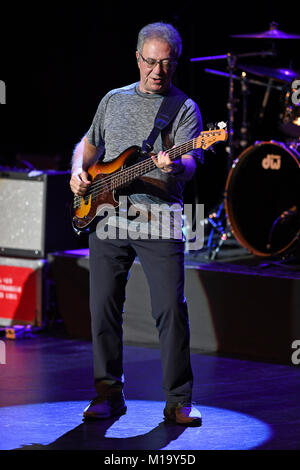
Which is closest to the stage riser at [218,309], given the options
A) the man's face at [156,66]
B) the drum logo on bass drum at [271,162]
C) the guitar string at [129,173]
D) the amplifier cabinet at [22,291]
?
the amplifier cabinet at [22,291]

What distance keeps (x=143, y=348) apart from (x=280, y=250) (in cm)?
126

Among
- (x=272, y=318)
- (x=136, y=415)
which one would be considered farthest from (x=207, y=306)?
(x=136, y=415)

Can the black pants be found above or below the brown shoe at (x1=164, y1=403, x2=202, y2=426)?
above

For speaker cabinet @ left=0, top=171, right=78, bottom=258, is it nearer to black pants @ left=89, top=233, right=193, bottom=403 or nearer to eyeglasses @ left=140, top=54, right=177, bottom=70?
black pants @ left=89, top=233, right=193, bottom=403

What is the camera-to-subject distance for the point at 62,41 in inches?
323

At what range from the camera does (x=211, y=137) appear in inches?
161

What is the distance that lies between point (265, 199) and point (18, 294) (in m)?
2.06

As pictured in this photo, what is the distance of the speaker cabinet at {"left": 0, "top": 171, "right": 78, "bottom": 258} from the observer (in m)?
6.67

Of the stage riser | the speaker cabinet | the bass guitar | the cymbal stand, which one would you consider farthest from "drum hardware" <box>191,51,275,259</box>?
the bass guitar

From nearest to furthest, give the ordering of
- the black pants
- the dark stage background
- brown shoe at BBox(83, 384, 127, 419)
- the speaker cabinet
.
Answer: the black pants
brown shoe at BBox(83, 384, 127, 419)
the speaker cabinet
the dark stage background

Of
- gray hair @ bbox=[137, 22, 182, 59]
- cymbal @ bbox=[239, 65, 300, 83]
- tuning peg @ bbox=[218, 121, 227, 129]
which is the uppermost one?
cymbal @ bbox=[239, 65, 300, 83]

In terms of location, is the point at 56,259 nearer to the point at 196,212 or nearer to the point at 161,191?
the point at 196,212

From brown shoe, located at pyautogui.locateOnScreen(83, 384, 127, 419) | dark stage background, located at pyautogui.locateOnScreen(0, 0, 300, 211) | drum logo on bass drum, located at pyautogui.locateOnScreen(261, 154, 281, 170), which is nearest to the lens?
brown shoe, located at pyautogui.locateOnScreen(83, 384, 127, 419)

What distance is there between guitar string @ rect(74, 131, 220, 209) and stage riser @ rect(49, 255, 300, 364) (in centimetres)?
176
